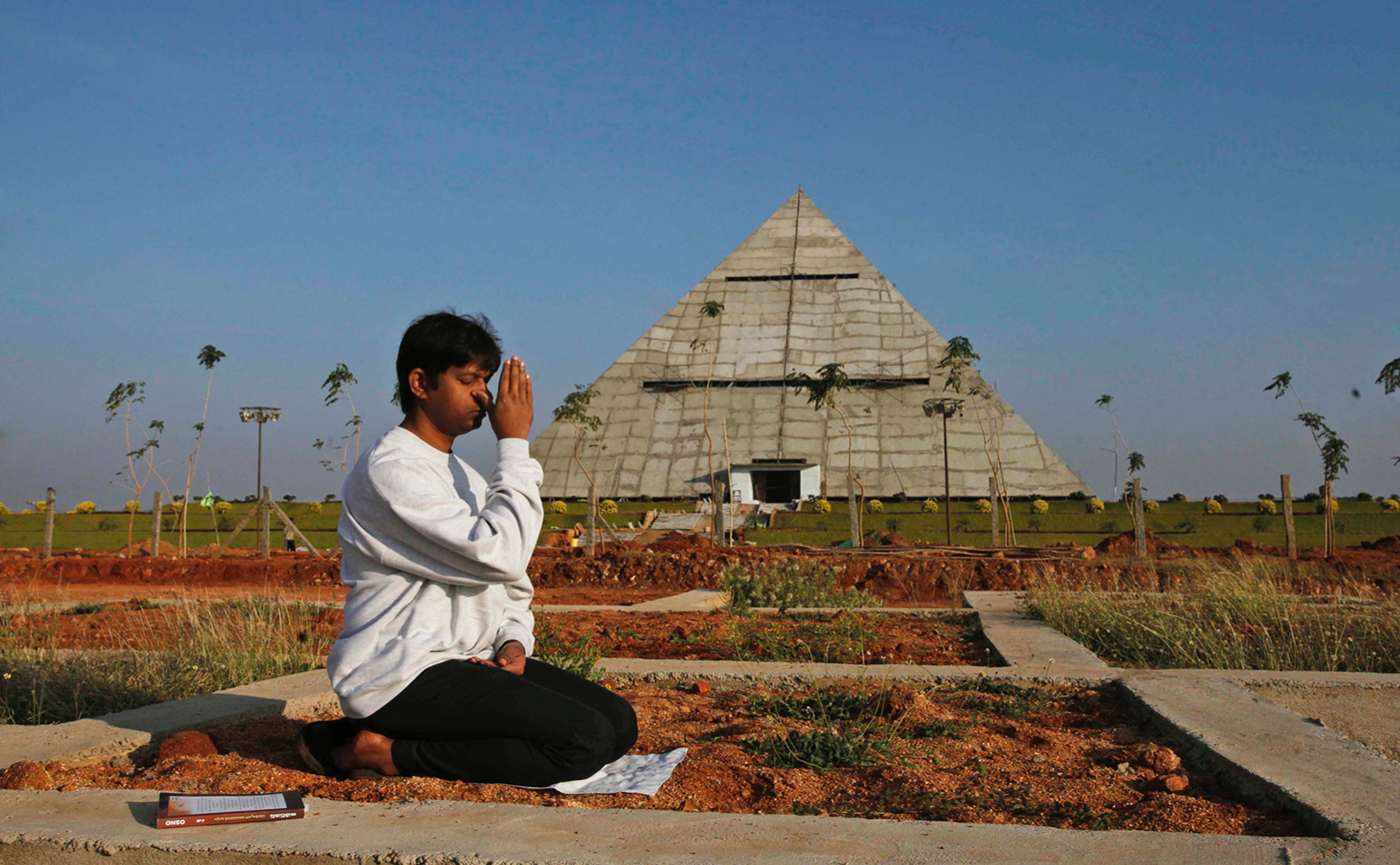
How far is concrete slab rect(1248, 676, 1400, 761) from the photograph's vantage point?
3801 millimetres

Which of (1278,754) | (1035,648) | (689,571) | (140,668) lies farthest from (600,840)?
(689,571)

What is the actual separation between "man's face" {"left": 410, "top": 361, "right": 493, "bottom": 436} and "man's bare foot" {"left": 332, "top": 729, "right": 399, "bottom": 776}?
854 mm

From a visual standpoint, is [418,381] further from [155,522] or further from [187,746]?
[155,522]

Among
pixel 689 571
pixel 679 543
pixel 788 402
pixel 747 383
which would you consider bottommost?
pixel 689 571

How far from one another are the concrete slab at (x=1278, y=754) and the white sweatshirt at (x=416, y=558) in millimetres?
1996

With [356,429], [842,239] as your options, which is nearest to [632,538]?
[356,429]

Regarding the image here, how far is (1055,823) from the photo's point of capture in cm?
251

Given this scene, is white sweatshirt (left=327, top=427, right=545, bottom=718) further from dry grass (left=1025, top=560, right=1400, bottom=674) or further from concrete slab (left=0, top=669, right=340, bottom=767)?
dry grass (left=1025, top=560, right=1400, bottom=674)

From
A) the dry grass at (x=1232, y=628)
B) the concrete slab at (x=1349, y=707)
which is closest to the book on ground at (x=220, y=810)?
the concrete slab at (x=1349, y=707)


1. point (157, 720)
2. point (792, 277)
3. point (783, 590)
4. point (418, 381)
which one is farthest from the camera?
point (792, 277)

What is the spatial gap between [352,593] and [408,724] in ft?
1.27

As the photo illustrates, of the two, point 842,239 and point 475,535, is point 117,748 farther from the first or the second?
point 842,239

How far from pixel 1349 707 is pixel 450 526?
3713mm

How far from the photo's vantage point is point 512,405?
9.07ft
